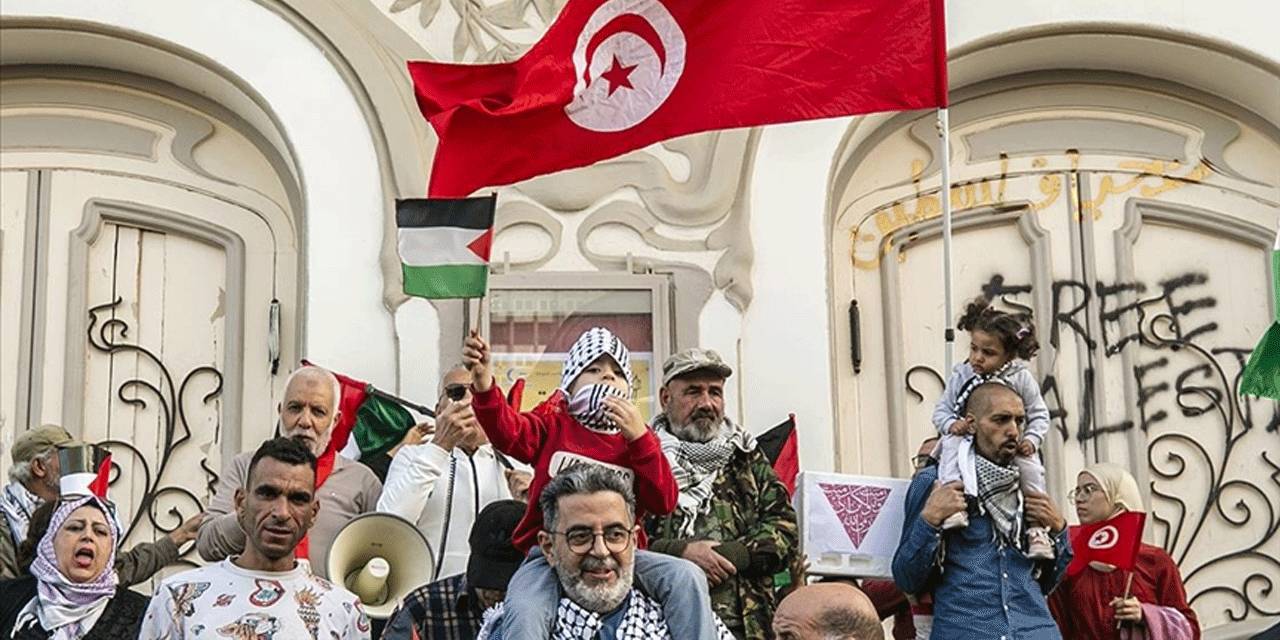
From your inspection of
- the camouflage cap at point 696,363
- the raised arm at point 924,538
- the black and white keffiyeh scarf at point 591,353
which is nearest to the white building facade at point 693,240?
the camouflage cap at point 696,363

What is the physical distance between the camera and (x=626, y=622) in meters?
6.43

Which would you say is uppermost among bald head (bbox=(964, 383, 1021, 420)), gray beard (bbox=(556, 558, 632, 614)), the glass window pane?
the glass window pane

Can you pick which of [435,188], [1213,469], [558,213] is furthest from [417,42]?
[1213,469]

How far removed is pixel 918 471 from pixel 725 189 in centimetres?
240

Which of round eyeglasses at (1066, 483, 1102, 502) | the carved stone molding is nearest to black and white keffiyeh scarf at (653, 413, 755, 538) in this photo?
round eyeglasses at (1066, 483, 1102, 502)

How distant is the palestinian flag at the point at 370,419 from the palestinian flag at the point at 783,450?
4.92ft

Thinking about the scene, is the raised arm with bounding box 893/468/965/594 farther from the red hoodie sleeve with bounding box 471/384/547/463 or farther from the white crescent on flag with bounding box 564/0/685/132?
the white crescent on flag with bounding box 564/0/685/132

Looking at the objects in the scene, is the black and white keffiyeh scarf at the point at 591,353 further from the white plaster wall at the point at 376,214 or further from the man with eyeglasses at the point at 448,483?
the white plaster wall at the point at 376,214

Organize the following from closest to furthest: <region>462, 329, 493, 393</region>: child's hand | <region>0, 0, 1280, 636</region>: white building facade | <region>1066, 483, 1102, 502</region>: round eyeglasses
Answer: <region>462, 329, 493, 393</region>: child's hand, <region>1066, 483, 1102, 502</region>: round eyeglasses, <region>0, 0, 1280, 636</region>: white building facade

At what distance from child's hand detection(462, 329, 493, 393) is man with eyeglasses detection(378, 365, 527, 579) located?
85cm

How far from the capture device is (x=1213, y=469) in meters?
10.3

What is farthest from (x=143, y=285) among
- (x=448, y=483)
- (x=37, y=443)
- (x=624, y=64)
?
(x=624, y=64)

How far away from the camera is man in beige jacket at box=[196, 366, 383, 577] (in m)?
8.07

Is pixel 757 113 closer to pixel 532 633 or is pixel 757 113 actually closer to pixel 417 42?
pixel 417 42
